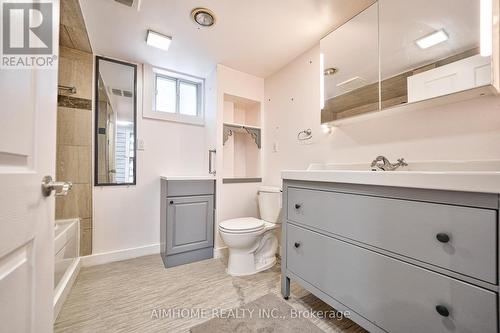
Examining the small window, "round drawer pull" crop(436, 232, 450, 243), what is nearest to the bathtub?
the small window

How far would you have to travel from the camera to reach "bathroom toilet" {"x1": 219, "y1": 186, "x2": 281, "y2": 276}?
5.87 ft

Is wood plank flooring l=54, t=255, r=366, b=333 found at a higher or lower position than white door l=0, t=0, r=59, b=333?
lower

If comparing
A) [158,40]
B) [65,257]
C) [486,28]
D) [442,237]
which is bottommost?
[65,257]

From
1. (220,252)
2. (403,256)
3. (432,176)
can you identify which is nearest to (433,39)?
(432,176)

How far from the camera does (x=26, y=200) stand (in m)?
0.51

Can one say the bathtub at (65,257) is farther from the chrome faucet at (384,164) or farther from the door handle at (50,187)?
the chrome faucet at (384,164)

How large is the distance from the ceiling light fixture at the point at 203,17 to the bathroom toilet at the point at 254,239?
1585 mm

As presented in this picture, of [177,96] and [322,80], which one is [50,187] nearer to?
[322,80]

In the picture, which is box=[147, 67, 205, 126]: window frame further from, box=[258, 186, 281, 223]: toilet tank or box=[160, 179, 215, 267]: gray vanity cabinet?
box=[258, 186, 281, 223]: toilet tank

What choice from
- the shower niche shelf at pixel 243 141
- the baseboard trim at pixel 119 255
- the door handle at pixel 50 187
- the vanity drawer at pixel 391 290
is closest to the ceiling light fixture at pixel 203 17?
the shower niche shelf at pixel 243 141

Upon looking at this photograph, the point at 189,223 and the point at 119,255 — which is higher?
the point at 189,223

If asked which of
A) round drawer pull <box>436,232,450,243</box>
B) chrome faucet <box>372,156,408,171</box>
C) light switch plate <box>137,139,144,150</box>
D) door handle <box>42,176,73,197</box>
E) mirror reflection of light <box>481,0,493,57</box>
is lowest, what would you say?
round drawer pull <box>436,232,450,243</box>

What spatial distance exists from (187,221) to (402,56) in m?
2.18

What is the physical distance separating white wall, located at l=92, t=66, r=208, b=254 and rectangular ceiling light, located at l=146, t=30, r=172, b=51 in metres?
0.53
